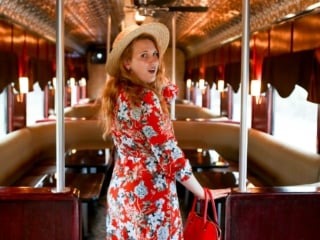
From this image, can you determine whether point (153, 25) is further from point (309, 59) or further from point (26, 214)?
point (309, 59)

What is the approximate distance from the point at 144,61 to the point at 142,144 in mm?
379

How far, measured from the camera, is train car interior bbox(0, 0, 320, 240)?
2852mm

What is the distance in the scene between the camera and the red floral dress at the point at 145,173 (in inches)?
80.7

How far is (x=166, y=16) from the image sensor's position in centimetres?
883

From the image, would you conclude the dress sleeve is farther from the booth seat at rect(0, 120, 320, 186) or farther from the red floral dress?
the booth seat at rect(0, 120, 320, 186)

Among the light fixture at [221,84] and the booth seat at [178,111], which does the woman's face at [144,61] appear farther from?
the booth seat at [178,111]

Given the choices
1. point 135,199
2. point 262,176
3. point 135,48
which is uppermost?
point 135,48

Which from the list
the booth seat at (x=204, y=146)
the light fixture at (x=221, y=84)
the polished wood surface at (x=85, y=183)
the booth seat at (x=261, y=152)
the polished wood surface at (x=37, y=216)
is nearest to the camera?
the polished wood surface at (x=37, y=216)

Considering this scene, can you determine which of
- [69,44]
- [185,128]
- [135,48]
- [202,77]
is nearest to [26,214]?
[135,48]

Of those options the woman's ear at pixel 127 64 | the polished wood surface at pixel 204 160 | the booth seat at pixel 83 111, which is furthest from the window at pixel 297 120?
the booth seat at pixel 83 111

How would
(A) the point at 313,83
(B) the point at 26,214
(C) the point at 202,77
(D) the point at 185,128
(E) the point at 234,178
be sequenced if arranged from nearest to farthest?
1. (B) the point at 26,214
2. (A) the point at 313,83
3. (E) the point at 234,178
4. (D) the point at 185,128
5. (C) the point at 202,77

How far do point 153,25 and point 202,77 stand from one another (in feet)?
30.1

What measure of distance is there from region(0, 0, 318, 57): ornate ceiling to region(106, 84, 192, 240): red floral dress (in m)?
2.82

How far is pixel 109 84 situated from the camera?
7.32 feet
